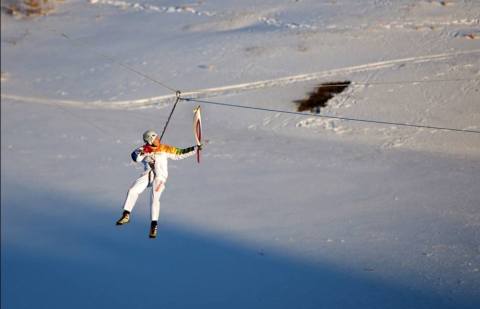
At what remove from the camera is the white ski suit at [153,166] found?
1226cm

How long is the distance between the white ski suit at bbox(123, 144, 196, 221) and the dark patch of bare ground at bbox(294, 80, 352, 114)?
15.0 m

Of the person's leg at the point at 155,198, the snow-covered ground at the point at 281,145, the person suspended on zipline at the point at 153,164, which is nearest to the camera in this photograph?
the person suspended on zipline at the point at 153,164

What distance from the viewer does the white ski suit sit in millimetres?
12258

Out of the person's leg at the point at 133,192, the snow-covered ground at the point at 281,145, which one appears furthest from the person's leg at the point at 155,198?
the snow-covered ground at the point at 281,145

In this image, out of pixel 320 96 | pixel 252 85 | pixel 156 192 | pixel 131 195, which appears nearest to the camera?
pixel 131 195

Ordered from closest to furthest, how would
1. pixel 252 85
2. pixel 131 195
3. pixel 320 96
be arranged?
pixel 131 195
pixel 320 96
pixel 252 85

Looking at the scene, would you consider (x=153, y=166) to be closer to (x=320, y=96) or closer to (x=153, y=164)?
(x=153, y=164)

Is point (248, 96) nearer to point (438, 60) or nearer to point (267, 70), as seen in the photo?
point (267, 70)

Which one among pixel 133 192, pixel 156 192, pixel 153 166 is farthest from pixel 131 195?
pixel 153 166

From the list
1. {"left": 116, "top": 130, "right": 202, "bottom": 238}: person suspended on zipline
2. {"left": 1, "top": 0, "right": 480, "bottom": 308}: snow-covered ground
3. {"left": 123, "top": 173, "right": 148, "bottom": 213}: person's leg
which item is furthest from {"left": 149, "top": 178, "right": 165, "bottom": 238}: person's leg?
{"left": 1, "top": 0, "right": 480, "bottom": 308}: snow-covered ground

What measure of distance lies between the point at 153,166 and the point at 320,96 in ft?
50.4

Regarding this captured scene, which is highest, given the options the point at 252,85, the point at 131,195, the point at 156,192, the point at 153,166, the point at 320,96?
the point at 252,85

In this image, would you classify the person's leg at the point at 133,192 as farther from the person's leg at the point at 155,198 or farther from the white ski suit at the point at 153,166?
the person's leg at the point at 155,198

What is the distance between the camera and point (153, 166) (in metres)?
12.5
